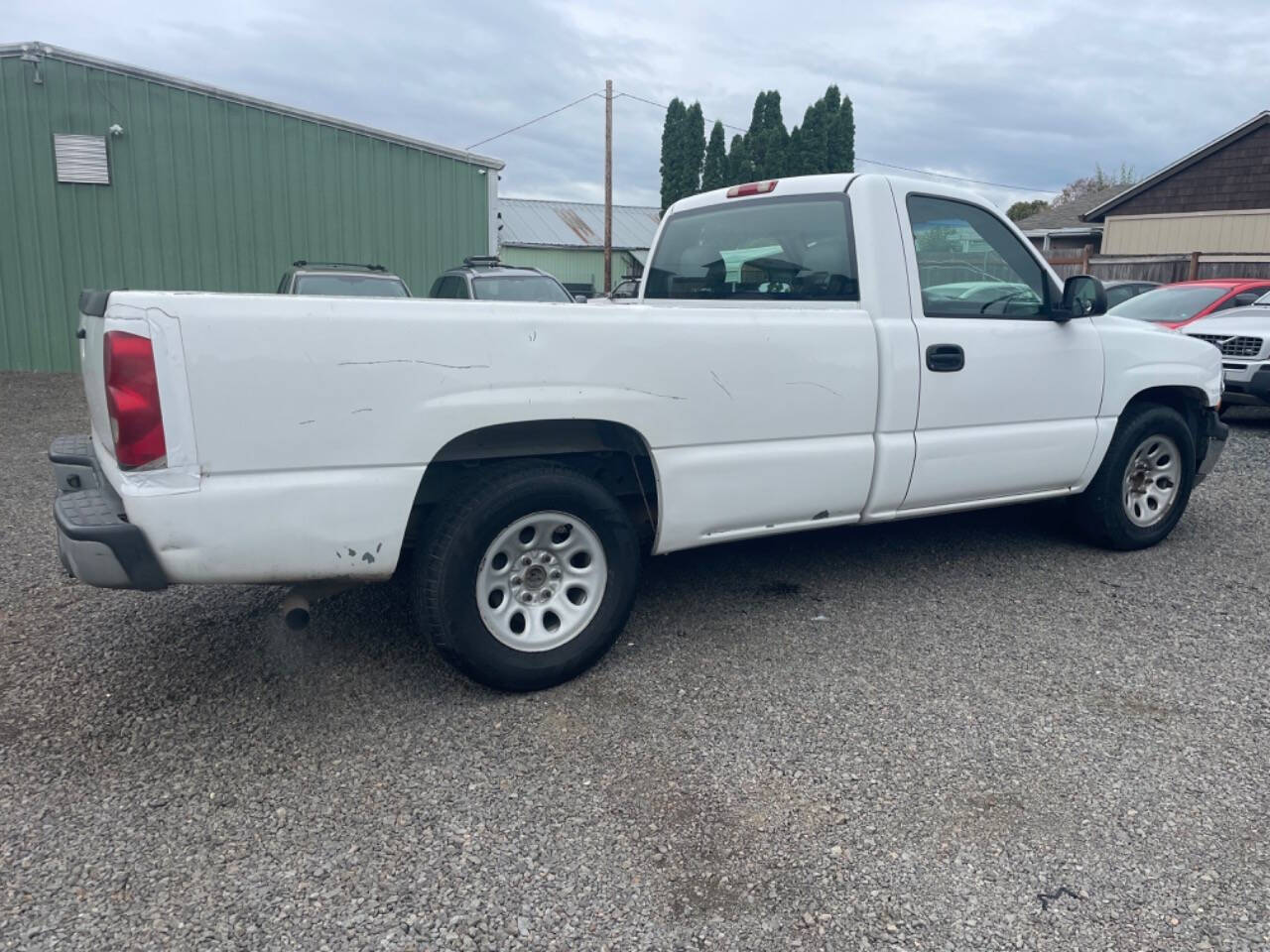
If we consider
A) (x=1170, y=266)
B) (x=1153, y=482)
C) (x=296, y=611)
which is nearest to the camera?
(x=296, y=611)

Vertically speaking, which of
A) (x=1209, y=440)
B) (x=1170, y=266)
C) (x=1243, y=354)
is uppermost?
(x=1170, y=266)

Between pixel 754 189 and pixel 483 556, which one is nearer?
pixel 483 556

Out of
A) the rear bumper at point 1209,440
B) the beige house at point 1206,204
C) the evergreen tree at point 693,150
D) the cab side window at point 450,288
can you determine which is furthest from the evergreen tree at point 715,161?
the rear bumper at point 1209,440

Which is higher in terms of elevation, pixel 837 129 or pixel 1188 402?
pixel 837 129

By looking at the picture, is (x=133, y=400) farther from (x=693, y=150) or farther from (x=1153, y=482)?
(x=693, y=150)

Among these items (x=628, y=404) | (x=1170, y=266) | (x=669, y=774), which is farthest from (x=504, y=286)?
(x=1170, y=266)

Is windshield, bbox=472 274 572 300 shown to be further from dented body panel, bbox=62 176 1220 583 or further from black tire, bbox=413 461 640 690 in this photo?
black tire, bbox=413 461 640 690

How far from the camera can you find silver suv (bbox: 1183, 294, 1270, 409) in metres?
9.59

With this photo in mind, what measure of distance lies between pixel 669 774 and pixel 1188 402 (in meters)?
4.15

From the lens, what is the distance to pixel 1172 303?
40.7 feet

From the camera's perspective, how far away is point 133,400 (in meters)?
2.77

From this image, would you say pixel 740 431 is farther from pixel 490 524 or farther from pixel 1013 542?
pixel 1013 542

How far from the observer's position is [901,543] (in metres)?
5.43

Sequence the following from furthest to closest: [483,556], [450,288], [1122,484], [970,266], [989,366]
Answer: [450,288] < [1122,484] < [970,266] < [989,366] < [483,556]
